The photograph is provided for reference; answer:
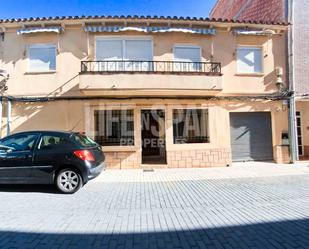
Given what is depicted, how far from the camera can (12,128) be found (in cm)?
1059

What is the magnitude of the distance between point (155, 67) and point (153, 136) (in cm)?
368

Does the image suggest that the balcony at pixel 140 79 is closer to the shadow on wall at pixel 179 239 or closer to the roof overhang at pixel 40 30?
the roof overhang at pixel 40 30

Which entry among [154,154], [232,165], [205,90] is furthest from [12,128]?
[232,165]

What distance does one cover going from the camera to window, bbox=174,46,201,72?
1099 centimetres

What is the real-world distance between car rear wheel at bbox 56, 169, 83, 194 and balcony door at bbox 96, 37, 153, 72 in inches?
217

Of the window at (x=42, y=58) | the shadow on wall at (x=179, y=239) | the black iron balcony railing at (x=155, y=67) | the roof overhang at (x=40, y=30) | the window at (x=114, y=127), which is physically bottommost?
the shadow on wall at (x=179, y=239)

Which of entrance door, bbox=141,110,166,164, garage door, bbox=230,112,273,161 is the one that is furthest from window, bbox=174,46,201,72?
garage door, bbox=230,112,273,161

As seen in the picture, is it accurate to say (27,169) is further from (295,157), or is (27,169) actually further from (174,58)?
(295,157)

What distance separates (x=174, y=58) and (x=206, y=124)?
345cm

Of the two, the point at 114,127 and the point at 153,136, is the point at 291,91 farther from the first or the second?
the point at 114,127

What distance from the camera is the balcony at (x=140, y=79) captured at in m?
9.74

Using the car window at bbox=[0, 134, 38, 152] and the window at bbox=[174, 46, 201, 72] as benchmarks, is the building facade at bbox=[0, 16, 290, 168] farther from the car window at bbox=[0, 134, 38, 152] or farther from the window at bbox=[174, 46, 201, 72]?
the car window at bbox=[0, 134, 38, 152]

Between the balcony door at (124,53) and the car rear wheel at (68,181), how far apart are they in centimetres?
552

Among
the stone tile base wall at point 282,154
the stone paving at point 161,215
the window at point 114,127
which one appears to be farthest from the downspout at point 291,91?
the window at point 114,127
